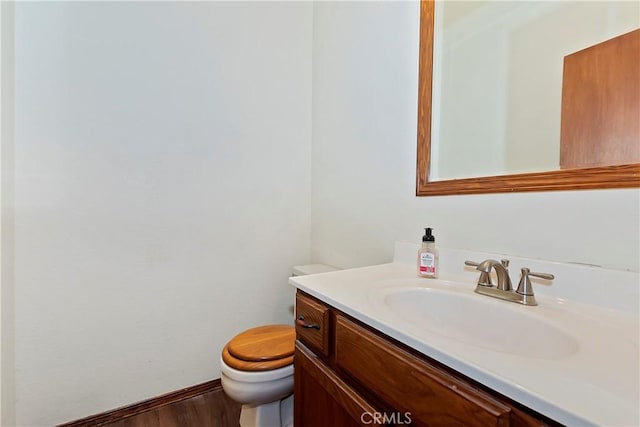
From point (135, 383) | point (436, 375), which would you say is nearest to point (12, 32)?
point (135, 383)

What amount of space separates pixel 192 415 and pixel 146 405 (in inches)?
8.9

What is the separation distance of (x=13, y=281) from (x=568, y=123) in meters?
1.97

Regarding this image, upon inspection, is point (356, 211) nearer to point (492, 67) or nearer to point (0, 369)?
point (492, 67)

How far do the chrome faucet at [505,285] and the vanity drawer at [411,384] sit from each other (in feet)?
1.23

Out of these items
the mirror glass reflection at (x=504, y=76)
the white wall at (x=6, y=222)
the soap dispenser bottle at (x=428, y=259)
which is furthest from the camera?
the white wall at (x=6, y=222)

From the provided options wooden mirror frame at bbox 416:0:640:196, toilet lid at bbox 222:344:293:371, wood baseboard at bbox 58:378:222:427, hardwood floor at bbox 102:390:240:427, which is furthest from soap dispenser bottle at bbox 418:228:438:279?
wood baseboard at bbox 58:378:222:427

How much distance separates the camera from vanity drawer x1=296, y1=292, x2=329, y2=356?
0.76 meters

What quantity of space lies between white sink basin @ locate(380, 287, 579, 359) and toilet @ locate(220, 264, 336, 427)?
1.86 ft

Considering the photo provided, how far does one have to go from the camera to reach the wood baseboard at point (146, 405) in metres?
1.29

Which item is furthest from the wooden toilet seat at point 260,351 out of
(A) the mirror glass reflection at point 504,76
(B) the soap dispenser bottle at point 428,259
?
(A) the mirror glass reflection at point 504,76

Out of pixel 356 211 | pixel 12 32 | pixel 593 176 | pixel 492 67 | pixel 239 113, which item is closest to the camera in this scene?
pixel 593 176

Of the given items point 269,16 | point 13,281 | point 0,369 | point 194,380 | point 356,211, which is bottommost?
point 194,380

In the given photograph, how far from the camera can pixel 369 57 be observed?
1374 mm

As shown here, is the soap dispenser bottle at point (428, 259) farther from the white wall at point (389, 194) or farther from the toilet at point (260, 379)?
the toilet at point (260, 379)
